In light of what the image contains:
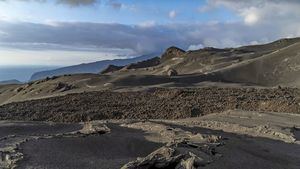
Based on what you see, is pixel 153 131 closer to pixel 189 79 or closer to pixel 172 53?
pixel 189 79

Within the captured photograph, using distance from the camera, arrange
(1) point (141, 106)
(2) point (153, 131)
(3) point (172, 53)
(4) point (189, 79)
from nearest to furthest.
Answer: (2) point (153, 131)
(1) point (141, 106)
(4) point (189, 79)
(3) point (172, 53)

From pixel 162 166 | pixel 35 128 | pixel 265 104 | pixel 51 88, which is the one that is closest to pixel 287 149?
pixel 162 166

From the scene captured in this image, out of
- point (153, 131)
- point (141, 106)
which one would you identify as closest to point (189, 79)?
point (141, 106)

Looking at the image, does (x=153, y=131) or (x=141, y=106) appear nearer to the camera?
(x=153, y=131)

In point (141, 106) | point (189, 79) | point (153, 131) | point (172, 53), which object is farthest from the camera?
point (172, 53)

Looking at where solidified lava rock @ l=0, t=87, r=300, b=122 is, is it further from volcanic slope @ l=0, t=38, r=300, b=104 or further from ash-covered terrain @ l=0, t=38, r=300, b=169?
volcanic slope @ l=0, t=38, r=300, b=104

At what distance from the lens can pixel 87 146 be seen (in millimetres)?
11195

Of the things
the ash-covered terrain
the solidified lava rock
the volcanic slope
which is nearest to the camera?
the ash-covered terrain

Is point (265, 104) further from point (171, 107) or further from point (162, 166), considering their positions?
point (162, 166)

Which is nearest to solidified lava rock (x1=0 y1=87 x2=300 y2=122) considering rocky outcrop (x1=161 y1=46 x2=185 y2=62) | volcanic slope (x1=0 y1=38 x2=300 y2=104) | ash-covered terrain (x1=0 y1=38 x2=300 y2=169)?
ash-covered terrain (x1=0 y1=38 x2=300 y2=169)

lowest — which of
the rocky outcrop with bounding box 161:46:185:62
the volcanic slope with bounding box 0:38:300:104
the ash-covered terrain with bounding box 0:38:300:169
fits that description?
the ash-covered terrain with bounding box 0:38:300:169

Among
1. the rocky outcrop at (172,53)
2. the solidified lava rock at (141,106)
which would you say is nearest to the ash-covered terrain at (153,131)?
the solidified lava rock at (141,106)

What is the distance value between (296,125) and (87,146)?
7575 millimetres

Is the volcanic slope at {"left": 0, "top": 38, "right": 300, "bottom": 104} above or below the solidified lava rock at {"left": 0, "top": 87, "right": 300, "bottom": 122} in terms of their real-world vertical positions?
above
